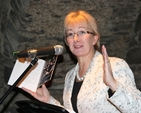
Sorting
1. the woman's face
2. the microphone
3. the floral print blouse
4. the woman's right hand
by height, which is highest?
the microphone

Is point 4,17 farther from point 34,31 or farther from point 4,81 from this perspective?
point 4,81

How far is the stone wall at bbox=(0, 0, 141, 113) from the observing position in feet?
8.39

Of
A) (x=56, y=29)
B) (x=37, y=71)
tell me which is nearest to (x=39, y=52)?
(x=37, y=71)

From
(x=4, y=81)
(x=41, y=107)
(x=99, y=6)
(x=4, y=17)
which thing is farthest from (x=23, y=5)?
(x=41, y=107)

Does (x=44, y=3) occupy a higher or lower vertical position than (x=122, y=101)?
higher

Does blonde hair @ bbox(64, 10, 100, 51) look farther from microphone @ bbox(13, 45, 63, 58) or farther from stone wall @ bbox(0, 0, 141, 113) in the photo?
stone wall @ bbox(0, 0, 141, 113)

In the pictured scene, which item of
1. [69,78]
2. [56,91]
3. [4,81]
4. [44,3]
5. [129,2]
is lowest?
[56,91]

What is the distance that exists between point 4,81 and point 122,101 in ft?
6.24

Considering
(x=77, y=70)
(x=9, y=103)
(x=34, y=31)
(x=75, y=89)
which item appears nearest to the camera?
(x=75, y=89)

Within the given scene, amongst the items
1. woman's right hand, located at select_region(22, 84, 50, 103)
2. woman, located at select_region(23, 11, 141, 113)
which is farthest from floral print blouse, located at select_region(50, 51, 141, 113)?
woman's right hand, located at select_region(22, 84, 50, 103)

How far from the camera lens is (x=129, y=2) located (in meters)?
2.80

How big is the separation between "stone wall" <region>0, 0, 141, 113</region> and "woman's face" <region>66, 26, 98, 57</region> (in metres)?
0.73

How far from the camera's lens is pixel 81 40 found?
5.91ft

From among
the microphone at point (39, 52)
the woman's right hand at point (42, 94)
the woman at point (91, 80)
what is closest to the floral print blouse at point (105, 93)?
the woman at point (91, 80)
